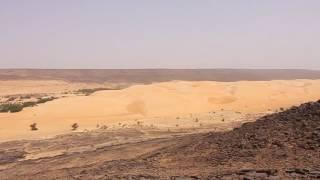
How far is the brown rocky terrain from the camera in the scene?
37.5 feet

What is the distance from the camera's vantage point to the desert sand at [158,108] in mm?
27281

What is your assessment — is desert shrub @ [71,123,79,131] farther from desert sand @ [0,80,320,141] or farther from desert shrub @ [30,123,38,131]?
desert shrub @ [30,123,38,131]

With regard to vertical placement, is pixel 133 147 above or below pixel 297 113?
below

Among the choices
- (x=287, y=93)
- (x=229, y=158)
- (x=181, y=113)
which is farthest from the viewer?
(x=287, y=93)

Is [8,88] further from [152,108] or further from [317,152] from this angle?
[317,152]

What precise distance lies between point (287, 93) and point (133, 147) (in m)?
26.3

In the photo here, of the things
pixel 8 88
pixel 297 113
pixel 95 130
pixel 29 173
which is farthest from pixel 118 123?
pixel 8 88

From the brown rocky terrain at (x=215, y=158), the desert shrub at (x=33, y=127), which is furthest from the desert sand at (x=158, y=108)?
the brown rocky terrain at (x=215, y=158)

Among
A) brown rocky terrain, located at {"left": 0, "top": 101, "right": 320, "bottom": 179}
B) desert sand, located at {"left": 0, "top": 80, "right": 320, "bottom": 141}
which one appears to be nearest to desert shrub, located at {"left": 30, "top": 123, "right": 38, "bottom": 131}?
desert sand, located at {"left": 0, "top": 80, "right": 320, "bottom": 141}

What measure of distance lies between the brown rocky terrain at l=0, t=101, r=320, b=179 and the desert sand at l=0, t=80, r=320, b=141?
749 centimetres

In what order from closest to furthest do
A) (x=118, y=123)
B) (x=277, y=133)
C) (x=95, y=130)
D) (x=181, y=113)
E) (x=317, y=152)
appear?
(x=317, y=152) → (x=277, y=133) → (x=95, y=130) → (x=118, y=123) → (x=181, y=113)

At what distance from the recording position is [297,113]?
1477 centimetres

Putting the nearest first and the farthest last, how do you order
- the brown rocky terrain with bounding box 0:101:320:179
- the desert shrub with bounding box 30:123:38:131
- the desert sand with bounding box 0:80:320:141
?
the brown rocky terrain with bounding box 0:101:320:179
the desert shrub with bounding box 30:123:38:131
the desert sand with bounding box 0:80:320:141

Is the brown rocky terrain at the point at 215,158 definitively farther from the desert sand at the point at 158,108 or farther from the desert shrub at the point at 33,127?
the desert shrub at the point at 33,127
